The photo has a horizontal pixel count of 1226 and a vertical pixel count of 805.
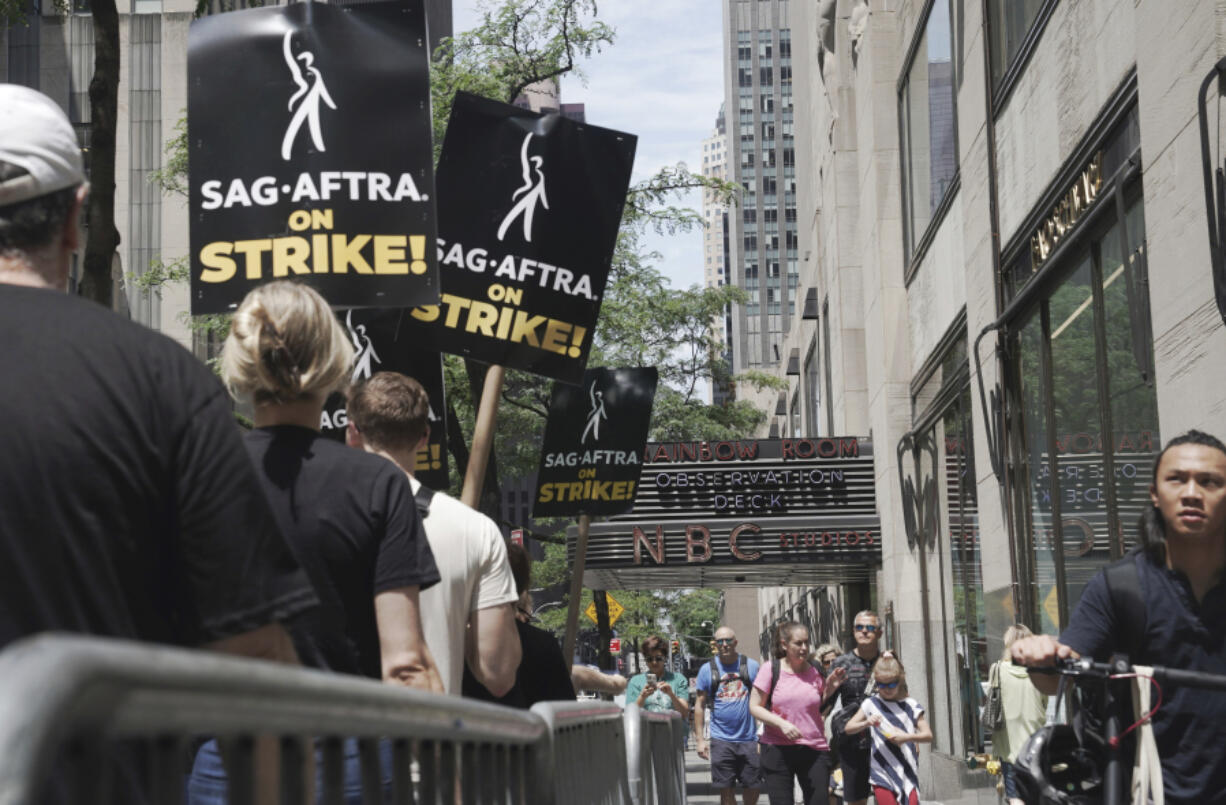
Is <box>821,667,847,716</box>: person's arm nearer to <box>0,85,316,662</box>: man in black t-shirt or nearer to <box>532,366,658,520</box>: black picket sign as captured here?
<box>532,366,658,520</box>: black picket sign

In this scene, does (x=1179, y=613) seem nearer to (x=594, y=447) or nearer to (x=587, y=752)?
(x=587, y=752)

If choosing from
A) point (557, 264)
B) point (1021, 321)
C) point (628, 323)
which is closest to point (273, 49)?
point (557, 264)

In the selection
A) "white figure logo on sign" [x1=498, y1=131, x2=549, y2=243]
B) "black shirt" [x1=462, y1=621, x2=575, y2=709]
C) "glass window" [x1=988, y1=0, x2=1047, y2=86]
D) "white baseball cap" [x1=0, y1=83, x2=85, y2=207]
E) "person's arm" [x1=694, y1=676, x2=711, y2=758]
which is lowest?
"person's arm" [x1=694, y1=676, x2=711, y2=758]

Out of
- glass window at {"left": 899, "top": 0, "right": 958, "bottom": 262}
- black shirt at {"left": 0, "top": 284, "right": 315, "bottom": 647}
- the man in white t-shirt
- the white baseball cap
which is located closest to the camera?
black shirt at {"left": 0, "top": 284, "right": 315, "bottom": 647}

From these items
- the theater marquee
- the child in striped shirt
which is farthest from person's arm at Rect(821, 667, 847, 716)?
the theater marquee

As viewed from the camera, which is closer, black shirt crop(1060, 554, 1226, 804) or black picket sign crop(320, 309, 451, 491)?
black shirt crop(1060, 554, 1226, 804)

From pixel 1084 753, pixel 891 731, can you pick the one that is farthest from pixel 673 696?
pixel 1084 753

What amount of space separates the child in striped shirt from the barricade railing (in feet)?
32.1

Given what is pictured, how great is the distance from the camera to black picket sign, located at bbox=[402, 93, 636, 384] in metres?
8.03

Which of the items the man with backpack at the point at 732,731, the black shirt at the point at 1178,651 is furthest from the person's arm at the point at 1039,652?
the man with backpack at the point at 732,731

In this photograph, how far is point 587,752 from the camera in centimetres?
596

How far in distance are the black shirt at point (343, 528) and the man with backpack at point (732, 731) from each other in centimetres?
1141

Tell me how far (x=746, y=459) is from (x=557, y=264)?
22547 millimetres

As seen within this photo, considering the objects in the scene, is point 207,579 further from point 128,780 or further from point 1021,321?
point 1021,321
